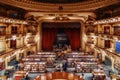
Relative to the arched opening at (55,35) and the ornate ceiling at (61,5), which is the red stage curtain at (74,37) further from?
the ornate ceiling at (61,5)

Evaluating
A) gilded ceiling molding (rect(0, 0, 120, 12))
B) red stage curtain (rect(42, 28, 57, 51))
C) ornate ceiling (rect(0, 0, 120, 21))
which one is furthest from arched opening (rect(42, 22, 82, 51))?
gilded ceiling molding (rect(0, 0, 120, 12))

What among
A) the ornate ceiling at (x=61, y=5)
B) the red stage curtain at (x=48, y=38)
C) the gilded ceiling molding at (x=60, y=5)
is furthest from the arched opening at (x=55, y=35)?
the gilded ceiling molding at (x=60, y=5)

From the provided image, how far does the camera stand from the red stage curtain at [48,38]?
24.3 m

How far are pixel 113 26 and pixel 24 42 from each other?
26.8 feet

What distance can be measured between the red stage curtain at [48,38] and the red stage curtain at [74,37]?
195 cm

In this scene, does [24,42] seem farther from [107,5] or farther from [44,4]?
[107,5]

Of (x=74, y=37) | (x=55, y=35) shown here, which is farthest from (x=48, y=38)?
(x=74, y=37)

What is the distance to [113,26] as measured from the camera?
1446 centimetres

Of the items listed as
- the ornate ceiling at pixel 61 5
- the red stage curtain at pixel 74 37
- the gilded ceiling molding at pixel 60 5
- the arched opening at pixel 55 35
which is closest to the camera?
the gilded ceiling molding at pixel 60 5

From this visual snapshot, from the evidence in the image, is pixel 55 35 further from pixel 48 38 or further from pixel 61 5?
pixel 61 5

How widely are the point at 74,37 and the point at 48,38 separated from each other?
360cm

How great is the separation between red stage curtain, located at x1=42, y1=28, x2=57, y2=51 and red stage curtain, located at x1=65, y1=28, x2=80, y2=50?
1.95 m

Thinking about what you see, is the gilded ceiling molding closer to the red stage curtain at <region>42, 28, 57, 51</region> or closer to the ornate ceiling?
the ornate ceiling

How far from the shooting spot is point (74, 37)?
2438cm
